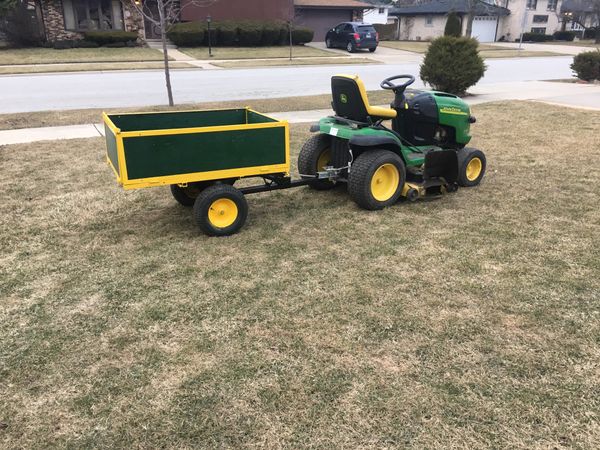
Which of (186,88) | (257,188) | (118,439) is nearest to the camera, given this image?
(118,439)

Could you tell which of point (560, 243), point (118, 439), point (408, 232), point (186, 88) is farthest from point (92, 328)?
point (186, 88)

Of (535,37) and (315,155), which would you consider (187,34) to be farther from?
(535,37)

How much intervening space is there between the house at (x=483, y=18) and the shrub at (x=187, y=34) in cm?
2504

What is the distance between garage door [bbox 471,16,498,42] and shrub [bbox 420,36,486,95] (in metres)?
37.5

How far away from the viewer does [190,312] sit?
349 cm

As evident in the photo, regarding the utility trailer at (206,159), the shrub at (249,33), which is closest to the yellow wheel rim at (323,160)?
the utility trailer at (206,159)

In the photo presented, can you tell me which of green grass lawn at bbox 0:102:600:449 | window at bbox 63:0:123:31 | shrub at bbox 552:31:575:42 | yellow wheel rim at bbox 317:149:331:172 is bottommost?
green grass lawn at bbox 0:102:600:449

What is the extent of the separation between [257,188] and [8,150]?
16.2ft

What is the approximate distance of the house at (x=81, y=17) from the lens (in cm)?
2744

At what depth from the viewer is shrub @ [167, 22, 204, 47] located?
28312 millimetres

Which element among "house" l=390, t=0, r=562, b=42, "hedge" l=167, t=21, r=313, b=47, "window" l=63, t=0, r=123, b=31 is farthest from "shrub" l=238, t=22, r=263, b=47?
"house" l=390, t=0, r=562, b=42

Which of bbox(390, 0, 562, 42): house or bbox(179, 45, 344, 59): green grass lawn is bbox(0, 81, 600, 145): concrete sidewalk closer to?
bbox(179, 45, 344, 59): green grass lawn

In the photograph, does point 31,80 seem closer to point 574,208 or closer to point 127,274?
point 127,274

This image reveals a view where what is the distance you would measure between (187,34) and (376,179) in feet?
85.7
